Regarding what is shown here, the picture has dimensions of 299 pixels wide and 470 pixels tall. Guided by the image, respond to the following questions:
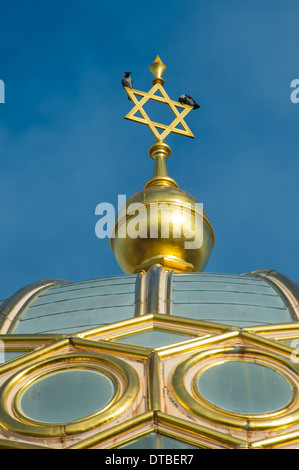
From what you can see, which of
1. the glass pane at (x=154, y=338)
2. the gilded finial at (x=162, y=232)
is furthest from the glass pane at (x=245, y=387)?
the gilded finial at (x=162, y=232)

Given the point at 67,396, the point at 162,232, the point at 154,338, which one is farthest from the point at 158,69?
the point at 67,396

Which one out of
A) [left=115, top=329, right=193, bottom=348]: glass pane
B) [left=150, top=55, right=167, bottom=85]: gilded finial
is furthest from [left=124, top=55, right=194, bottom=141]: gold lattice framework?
[left=115, top=329, right=193, bottom=348]: glass pane

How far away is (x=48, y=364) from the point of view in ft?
57.2

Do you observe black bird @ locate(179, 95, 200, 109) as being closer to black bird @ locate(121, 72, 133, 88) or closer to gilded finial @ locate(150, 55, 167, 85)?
gilded finial @ locate(150, 55, 167, 85)

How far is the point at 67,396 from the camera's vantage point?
652 inches

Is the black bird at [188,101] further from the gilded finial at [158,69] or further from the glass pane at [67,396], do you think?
the glass pane at [67,396]

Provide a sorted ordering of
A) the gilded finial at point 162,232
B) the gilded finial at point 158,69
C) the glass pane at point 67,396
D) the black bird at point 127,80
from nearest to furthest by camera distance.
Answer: the glass pane at point 67,396
the gilded finial at point 162,232
the black bird at point 127,80
the gilded finial at point 158,69

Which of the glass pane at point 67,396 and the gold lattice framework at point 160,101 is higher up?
the gold lattice framework at point 160,101

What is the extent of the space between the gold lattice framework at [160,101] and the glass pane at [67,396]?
12394mm

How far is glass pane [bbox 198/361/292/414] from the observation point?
53.4ft

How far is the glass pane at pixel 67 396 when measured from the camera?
1614 centimetres

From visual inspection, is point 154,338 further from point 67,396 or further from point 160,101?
point 160,101

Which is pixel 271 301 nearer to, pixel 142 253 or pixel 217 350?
pixel 217 350
